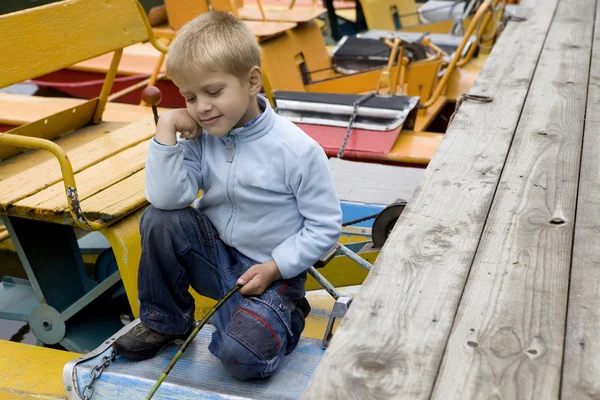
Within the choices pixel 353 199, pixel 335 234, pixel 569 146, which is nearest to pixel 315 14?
pixel 353 199

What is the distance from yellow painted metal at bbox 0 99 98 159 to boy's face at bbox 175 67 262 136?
1427mm

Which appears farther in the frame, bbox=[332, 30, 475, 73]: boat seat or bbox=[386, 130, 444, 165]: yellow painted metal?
bbox=[332, 30, 475, 73]: boat seat

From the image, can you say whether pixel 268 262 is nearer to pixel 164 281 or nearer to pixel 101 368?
pixel 164 281

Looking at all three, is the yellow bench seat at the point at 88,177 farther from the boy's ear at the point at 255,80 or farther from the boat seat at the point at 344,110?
the boat seat at the point at 344,110

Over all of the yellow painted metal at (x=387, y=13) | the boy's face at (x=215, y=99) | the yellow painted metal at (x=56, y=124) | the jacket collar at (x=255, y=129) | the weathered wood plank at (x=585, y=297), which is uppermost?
the boy's face at (x=215, y=99)

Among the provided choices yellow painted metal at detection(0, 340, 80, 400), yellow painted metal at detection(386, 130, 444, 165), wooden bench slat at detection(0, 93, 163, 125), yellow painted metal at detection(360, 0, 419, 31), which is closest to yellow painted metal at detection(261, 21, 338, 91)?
wooden bench slat at detection(0, 93, 163, 125)

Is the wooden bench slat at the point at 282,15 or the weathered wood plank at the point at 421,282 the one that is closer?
the weathered wood plank at the point at 421,282

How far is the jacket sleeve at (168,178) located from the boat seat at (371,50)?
333 centimetres

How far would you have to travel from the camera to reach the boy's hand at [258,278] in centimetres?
182

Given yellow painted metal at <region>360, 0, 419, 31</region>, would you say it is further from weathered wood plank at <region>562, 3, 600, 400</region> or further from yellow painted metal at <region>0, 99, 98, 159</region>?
weathered wood plank at <region>562, 3, 600, 400</region>

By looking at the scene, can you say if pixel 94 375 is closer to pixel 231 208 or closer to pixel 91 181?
pixel 231 208

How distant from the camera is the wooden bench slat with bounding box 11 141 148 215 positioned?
235 centimetres

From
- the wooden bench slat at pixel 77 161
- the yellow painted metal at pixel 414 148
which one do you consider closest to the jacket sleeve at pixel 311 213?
the wooden bench slat at pixel 77 161

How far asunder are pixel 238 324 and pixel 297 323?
9.5 inches
